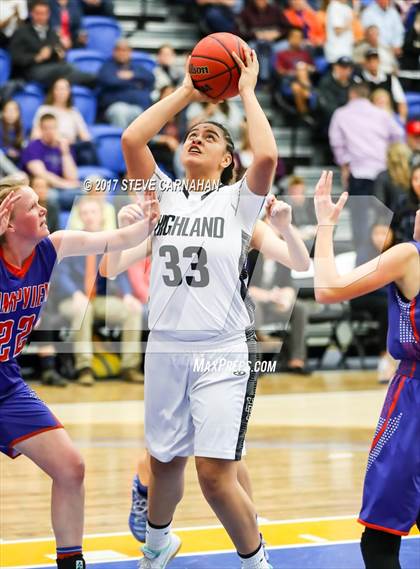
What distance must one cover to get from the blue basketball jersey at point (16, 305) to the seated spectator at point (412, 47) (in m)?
11.6

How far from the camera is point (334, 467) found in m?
7.64

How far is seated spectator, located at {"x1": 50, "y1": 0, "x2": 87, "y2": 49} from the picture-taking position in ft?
41.3

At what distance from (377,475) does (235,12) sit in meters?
10.9

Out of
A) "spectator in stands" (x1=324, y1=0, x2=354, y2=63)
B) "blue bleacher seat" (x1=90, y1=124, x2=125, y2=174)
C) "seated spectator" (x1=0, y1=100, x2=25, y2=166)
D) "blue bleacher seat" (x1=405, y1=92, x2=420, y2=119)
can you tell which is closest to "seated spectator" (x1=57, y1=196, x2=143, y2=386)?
"seated spectator" (x1=0, y1=100, x2=25, y2=166)

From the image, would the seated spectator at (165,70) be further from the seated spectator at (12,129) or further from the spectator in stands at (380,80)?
the spectator in stands at (380,80)

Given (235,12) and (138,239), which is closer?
(138,239)

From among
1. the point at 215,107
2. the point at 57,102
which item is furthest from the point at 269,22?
the point at 57,102

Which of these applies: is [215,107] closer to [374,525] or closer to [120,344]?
[120,344]

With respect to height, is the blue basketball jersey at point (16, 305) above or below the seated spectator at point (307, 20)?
above

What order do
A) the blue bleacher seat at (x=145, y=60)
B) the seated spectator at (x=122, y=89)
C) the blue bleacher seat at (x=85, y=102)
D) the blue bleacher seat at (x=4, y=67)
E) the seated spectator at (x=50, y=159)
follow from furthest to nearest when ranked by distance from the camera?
the blue bleacher seat at (x=145, y=60)
the seated spectator at (x=122, y=89)
the blue bleacher seat at (x=85, y=102)
the blue bleacher seat at (x=4, y=67)
the seated spectator at (x=50, y=159)

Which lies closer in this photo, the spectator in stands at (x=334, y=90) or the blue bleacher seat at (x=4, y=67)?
the blue bleacher seat at (x=4, y=67)

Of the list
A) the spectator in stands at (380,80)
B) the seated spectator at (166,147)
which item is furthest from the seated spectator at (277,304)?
the spectator in stands at (380,80)

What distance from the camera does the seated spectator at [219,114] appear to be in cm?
1217

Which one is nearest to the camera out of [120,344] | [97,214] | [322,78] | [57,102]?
[97,214]
